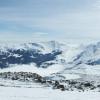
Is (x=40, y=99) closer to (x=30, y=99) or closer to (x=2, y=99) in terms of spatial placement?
(x=30, y=99)

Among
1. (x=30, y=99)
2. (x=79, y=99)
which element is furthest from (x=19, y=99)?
(x=79, y=99)

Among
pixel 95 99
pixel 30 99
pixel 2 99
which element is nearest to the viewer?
pixel 2 99

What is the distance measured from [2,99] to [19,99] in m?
3.15

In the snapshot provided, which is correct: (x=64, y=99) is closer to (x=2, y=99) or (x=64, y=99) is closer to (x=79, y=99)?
(x=79, y=99)

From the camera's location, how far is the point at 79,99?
5738 cm

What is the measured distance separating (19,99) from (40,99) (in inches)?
151

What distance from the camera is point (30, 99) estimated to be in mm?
55344

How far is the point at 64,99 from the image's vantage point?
56062 mm

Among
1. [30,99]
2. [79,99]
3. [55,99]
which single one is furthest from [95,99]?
Result: [30,99]

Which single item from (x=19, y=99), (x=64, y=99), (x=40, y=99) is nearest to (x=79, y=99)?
(x=64, y=99)

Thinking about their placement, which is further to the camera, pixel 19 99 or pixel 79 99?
pixel 79 99

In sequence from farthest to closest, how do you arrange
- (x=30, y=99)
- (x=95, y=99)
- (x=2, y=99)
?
(x=95, y=99) < (x=30, y=99) < (x=2, y=99)

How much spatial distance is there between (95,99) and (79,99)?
132 inches

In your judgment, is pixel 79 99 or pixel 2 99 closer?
pixel 2 99
